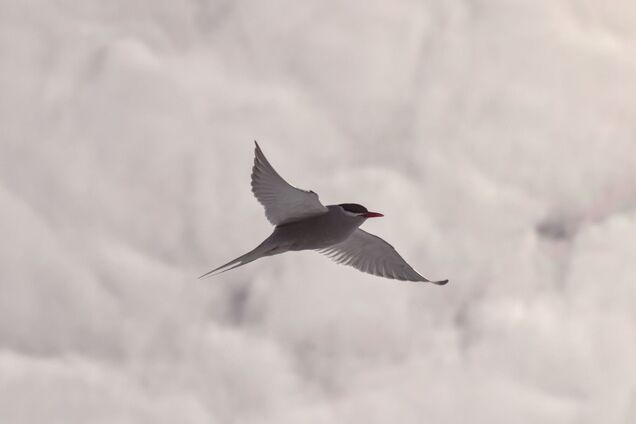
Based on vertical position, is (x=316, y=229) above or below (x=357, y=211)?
below

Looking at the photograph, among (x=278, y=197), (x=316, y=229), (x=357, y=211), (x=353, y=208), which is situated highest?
(x=278, y=197)

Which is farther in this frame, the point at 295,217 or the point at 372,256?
the point at 372,256

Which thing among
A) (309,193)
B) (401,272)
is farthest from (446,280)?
(309,193)

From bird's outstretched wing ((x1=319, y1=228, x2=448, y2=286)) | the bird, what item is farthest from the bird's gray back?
bird's outstretched wing ((x1=319, y1=228, x2=448, y2=286))

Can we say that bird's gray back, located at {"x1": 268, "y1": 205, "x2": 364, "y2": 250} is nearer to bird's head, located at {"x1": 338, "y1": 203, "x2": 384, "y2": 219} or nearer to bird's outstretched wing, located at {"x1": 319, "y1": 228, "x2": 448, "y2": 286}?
bird's head, located at {"x1": 338, "y1": 203, "x2": 384, "y2": 219}

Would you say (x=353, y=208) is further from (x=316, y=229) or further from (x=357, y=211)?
(x=316, y=229)

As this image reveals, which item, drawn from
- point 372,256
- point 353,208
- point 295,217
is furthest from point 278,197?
→ point 372,256

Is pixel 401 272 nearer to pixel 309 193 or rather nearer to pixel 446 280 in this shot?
pixel 446 280
